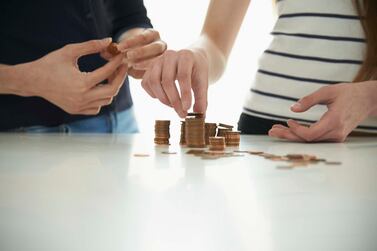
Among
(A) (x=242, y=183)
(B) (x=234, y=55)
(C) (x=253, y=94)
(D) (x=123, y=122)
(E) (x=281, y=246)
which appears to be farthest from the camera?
(B) (x=234, y=55)

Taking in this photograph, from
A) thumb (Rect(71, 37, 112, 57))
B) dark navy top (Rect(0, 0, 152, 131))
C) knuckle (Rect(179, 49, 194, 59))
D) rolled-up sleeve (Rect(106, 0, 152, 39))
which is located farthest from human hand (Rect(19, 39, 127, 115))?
rolled-up sleeve (Rect(106, 0, 152, 39))

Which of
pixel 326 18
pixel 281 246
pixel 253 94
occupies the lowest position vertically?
pixel 281 246

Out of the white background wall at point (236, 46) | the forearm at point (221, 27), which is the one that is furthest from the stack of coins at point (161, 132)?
the white background wall at point (236, 46)

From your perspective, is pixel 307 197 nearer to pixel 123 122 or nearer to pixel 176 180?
pixel 176 180

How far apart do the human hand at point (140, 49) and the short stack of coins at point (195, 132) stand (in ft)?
1.41

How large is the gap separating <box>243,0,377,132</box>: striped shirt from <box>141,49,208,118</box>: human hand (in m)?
0.25

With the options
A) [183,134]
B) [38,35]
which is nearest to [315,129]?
[183,134]

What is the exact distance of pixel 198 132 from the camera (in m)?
0.94

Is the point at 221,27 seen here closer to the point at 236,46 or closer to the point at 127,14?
the point at 127,14

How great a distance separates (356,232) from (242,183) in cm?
15

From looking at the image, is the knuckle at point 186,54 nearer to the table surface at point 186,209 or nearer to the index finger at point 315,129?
the index finger at point 315,129

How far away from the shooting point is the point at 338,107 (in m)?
0.92

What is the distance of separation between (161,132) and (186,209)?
2.11 feet

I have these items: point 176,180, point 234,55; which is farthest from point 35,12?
point 234,55
